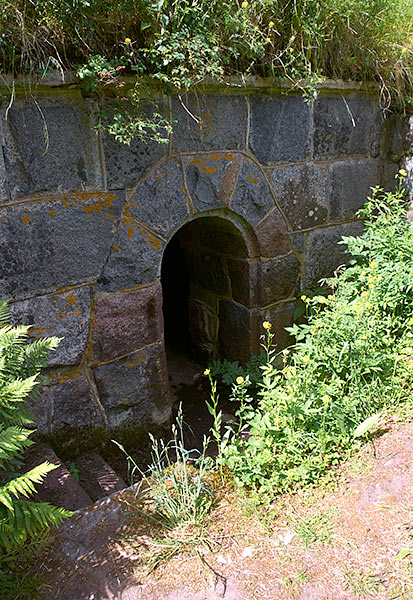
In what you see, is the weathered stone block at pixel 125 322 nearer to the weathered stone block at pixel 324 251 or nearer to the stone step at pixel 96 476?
the stone step at pixel 96 476

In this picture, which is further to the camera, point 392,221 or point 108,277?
point 392,221

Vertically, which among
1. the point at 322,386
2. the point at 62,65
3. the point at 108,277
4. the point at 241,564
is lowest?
the point at 241,564

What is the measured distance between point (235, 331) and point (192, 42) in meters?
2.12

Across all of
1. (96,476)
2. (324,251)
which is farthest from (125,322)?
(324,251)

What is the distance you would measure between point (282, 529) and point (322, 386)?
67cm

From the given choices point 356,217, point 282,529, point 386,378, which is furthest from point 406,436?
point 356,217

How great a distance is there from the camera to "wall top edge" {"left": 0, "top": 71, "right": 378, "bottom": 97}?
83.4 inches

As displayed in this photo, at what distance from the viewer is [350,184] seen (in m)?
3.66

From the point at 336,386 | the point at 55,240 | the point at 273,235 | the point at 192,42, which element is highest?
the point at 192,42

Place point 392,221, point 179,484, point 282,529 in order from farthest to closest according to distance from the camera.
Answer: point 392,221
point 179,484
point 282,529

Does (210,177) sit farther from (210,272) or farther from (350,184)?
(350,184)

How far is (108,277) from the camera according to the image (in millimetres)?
2629

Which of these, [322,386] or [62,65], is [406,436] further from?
[62,65]

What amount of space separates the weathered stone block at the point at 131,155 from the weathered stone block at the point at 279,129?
0.70m
